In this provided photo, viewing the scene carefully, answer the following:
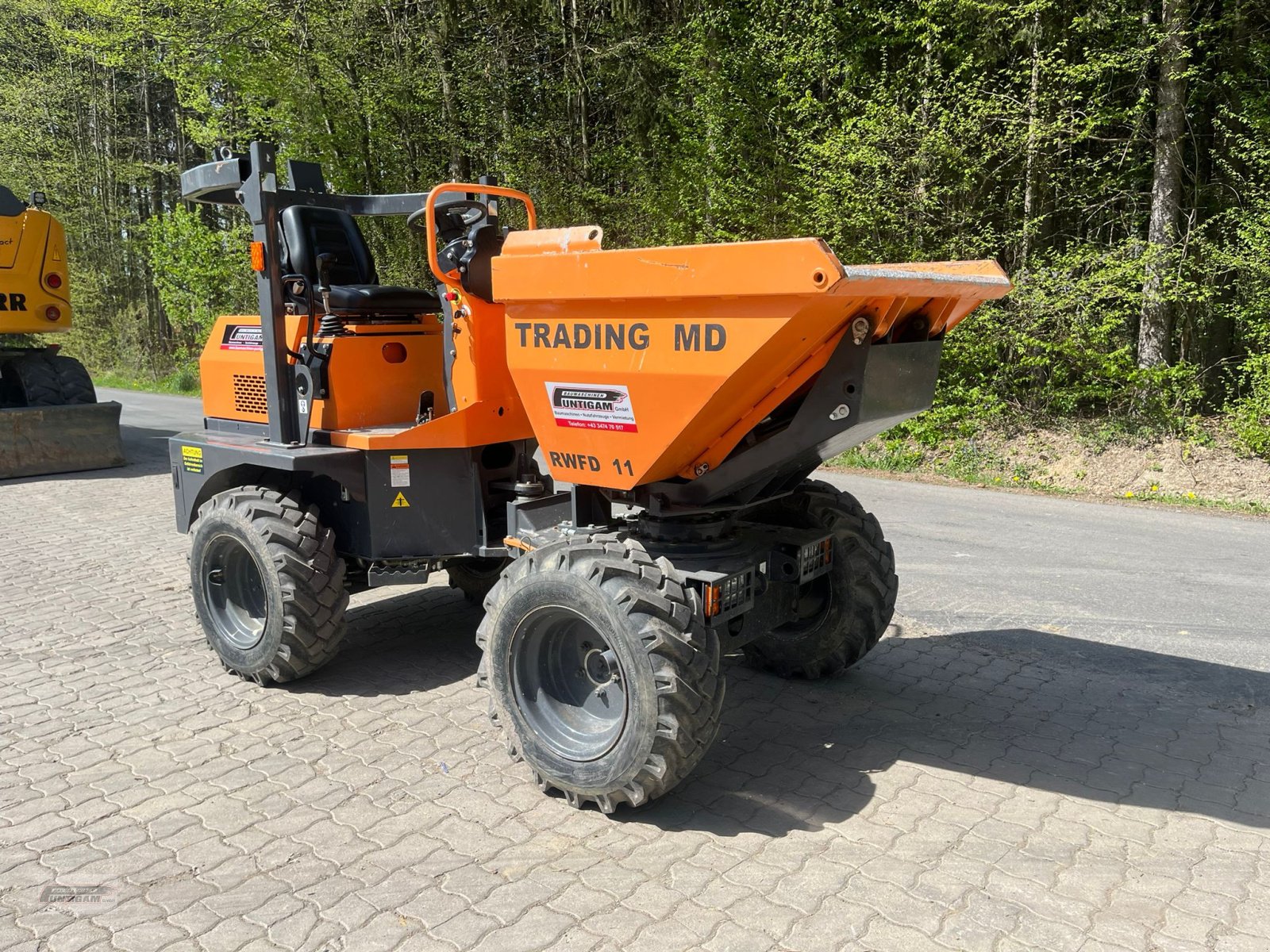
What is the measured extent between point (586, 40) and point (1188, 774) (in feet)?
50.9

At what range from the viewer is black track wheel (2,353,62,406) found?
461 inches

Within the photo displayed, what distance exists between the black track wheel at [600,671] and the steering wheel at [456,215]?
180cm

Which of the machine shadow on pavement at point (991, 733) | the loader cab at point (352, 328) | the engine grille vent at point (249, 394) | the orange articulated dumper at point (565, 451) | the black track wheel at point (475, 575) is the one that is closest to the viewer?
the orange articulated dumper at point (565, 451)

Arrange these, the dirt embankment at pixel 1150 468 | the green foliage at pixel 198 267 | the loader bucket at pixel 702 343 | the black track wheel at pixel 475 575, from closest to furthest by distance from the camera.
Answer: the loader bucket at pixel 702 343 < the black track wheel at pixel 475 575 < the dirt embankment at pixel 1150 468 < the green foliage at pixel 198 267

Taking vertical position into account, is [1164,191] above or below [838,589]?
above

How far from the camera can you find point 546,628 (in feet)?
12.3

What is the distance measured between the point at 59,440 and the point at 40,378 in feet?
3.08

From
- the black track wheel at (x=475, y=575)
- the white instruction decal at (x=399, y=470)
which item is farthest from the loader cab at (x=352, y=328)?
the black track wheel at (x=475, y=575)

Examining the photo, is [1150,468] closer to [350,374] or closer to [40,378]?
[350,374]

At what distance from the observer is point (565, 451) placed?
3.84m

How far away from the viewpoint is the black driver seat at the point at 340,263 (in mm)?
4922

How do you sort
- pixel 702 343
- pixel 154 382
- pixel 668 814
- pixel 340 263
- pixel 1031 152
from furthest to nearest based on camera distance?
pixel 154 382, pixel 1031 152, pixel 340 263, pixel 668 814, pixel 702 343

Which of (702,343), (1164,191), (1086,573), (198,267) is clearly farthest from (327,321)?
(198,267)

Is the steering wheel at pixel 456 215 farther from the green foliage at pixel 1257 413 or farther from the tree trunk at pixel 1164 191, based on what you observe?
the green foliage at pixel 1257 413
